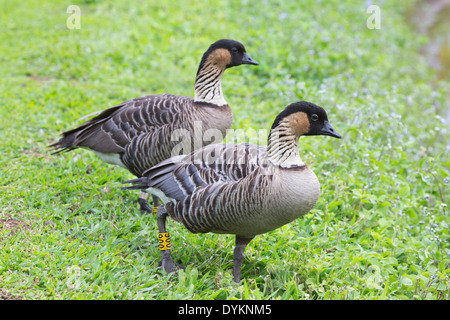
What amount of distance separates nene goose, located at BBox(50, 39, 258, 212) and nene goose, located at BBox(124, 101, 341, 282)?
66 cm

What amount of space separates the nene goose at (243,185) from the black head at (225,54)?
1428 mm

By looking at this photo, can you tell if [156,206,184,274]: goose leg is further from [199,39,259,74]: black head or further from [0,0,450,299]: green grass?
[199,39,259,74]: black head

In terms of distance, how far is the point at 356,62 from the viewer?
10.5 meters

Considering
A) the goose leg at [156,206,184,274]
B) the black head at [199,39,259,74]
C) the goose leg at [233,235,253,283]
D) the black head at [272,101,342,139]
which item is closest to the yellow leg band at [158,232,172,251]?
the goose leg at [156,206,184,274]

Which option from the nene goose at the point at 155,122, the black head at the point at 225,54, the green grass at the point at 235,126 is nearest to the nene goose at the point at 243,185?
the green grass at the point at 235,126

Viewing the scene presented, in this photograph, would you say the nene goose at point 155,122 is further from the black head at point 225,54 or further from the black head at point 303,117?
the black head at point 303,117

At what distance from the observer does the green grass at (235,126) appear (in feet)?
14.3

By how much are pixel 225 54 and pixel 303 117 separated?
178 centimetres

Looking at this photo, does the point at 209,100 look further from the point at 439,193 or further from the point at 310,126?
the point at 439,193

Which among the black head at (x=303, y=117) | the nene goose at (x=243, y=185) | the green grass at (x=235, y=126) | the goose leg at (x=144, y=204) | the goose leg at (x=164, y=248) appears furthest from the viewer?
the goose leg at (x=144, y=204)

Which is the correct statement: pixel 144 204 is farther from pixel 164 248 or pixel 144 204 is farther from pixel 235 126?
pixel 235 126

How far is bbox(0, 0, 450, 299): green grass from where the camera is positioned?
4.37 metres
